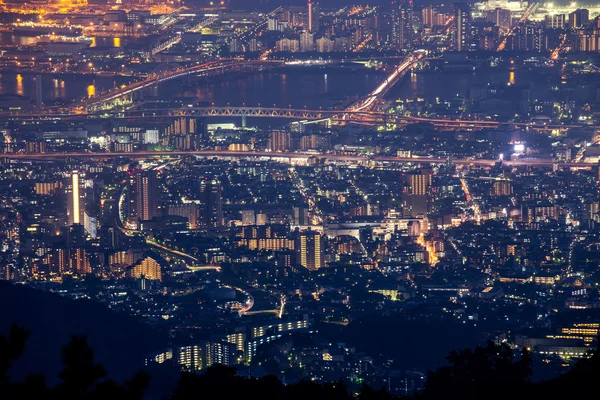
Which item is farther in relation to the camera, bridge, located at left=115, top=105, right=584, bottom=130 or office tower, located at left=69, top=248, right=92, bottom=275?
bridge, located at left=115, top=105, right=584, bottom=130

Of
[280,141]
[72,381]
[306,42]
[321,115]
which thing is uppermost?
[72,381]

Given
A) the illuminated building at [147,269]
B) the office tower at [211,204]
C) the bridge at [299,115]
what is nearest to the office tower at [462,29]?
the bridge at [299,115]

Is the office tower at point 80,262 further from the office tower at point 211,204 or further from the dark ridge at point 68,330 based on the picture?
the office tower at point 211,204

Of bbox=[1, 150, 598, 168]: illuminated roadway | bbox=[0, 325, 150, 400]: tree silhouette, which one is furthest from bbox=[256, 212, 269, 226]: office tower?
bbox=[0, 325, 150, 400]: tree silhouette

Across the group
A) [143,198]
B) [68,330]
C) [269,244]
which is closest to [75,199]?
[143,198]

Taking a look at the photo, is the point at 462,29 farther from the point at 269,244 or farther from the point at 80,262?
the point at 80,262

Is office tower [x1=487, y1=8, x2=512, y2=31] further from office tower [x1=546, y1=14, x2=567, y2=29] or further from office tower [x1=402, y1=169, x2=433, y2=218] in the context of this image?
office tower [x1=402, y1=169, x2=433, y2=218]

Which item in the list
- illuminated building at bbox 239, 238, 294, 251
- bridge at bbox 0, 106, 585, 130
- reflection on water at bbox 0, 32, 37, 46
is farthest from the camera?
reflection on water at bbox 0, 32, 37, 46

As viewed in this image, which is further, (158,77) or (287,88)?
(287,88)
